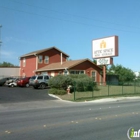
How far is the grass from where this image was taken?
23516 mm

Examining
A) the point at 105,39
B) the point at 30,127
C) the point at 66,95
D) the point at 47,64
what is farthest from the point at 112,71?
the point at 30,127

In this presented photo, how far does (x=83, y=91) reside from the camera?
86.7ft

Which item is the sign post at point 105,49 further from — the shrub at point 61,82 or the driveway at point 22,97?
the driveway at point 22,97

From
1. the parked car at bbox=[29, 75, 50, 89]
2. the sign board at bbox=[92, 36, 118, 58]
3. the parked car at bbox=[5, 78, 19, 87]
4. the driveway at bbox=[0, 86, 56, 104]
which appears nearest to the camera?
the driveway at bbox=[0, 86, 56, 104]

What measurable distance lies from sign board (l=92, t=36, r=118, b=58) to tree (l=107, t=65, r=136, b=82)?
16523mm

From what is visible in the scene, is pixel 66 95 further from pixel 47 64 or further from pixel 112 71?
pixel 112 71

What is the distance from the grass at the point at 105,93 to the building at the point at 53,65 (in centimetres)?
962

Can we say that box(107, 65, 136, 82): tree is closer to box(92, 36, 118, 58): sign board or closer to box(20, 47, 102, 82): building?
box(20, 47, 102, 82): building

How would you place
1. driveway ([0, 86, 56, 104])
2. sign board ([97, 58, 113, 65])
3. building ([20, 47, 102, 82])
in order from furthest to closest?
building ([20, 47, 102, 82]) < sign board ([97, 58, 113, 65]) < driveway ([0, 86, 56, 104])

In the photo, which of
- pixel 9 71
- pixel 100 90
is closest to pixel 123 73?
pixel 9 71

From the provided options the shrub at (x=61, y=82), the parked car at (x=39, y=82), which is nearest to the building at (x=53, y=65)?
the parked car at (x=39, y=82)

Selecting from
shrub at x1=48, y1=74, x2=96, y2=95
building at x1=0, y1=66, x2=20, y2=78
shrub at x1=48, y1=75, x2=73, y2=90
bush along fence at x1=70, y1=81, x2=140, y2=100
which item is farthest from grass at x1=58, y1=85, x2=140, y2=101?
building at x1=0, y1=66, x2=20, y2=78

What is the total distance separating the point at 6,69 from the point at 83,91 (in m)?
32.0

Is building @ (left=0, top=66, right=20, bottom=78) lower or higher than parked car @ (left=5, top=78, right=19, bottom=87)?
higher
